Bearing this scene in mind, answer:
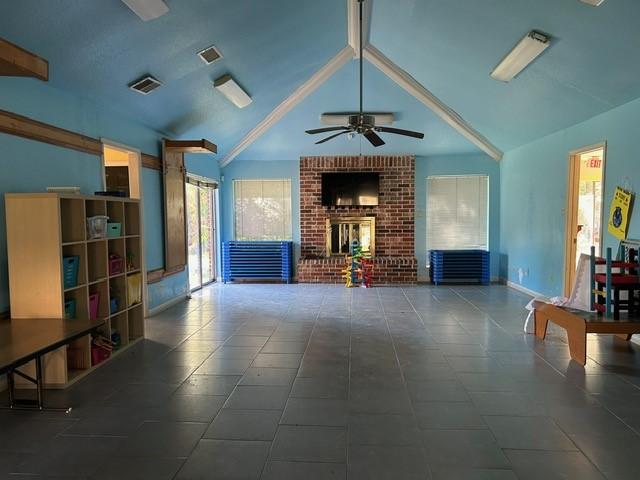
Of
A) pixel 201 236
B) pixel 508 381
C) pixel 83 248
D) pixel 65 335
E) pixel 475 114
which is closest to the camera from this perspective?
pixel 65 335

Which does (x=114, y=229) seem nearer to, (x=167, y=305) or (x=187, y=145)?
(x=187, y=145)

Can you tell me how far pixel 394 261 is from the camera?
8.11 m

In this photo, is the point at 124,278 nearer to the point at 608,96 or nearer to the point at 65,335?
the point at 65,335

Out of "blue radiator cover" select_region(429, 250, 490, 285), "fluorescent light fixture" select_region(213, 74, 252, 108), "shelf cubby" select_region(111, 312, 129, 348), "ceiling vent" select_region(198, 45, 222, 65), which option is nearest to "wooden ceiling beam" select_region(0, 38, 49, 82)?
"ceiling vent" select_region(198, 45, 222, 65)

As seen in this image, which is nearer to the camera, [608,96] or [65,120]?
[65,120]

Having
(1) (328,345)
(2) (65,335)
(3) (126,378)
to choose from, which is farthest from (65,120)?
A: (1) (328,345)

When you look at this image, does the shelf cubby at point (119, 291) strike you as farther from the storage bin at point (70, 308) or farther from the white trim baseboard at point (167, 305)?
the white trim baseboard at point (167, 305)

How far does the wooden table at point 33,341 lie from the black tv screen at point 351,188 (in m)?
5.61

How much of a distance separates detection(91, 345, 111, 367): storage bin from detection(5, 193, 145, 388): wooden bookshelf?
6 cm

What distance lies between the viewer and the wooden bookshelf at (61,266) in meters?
3.22

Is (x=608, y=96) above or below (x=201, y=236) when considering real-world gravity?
above

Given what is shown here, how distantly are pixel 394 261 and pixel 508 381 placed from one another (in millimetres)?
4875

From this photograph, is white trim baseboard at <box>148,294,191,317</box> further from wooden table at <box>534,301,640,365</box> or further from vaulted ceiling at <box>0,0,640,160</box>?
wooden table at <box>534,301,640,365</box>

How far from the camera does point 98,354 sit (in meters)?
3.70
